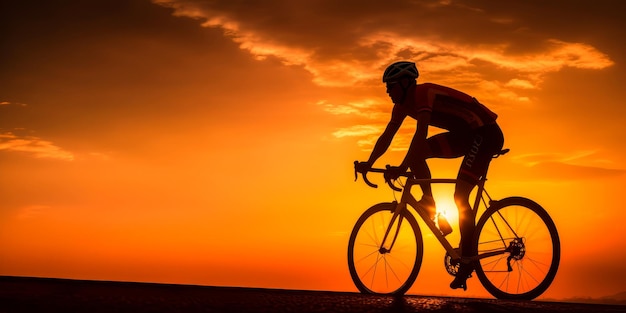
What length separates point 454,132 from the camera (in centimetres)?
842

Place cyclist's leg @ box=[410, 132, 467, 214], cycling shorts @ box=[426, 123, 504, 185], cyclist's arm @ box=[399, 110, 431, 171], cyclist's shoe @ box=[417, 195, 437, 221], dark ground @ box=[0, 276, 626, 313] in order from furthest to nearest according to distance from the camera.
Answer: cyclist's shoe @ box=[417, 195, 437, 221] → cyclist's leg @ box=[410, 132, 467, 214] → cycling shorts @ box=[426, 123, 504, 185] → cyclist's arm @ box=[399, 110, 431, 171] → dark ground @ box=[0, 276, 626, 313]

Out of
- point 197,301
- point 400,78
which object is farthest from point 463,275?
point 197,301

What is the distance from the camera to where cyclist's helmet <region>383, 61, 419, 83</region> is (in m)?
8.12

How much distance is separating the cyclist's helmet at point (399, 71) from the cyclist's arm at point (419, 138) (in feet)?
1.69

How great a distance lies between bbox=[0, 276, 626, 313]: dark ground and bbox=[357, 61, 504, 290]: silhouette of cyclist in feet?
4.69

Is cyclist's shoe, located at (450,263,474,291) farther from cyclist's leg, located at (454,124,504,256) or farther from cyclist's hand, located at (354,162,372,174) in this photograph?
cyclist's hand, located at (354,162,372,174)

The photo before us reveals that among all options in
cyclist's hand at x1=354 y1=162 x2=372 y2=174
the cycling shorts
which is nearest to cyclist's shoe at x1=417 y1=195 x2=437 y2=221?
the cycling shorts

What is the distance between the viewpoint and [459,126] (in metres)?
8.37

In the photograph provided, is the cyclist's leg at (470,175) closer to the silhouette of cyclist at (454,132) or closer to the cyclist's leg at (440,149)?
the silhouette of cyclist at (454,132)

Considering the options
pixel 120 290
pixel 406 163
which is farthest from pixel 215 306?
pixel 406 163

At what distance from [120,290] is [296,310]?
189cm

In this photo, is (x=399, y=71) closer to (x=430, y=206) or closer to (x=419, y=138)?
(x=419, y=138)

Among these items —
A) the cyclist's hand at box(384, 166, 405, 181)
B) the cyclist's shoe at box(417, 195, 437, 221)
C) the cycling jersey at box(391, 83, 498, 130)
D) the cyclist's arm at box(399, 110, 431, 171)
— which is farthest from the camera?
the cyclist's shoe at box(417, 195, 437, 221)

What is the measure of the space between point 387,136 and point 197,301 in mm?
3602
